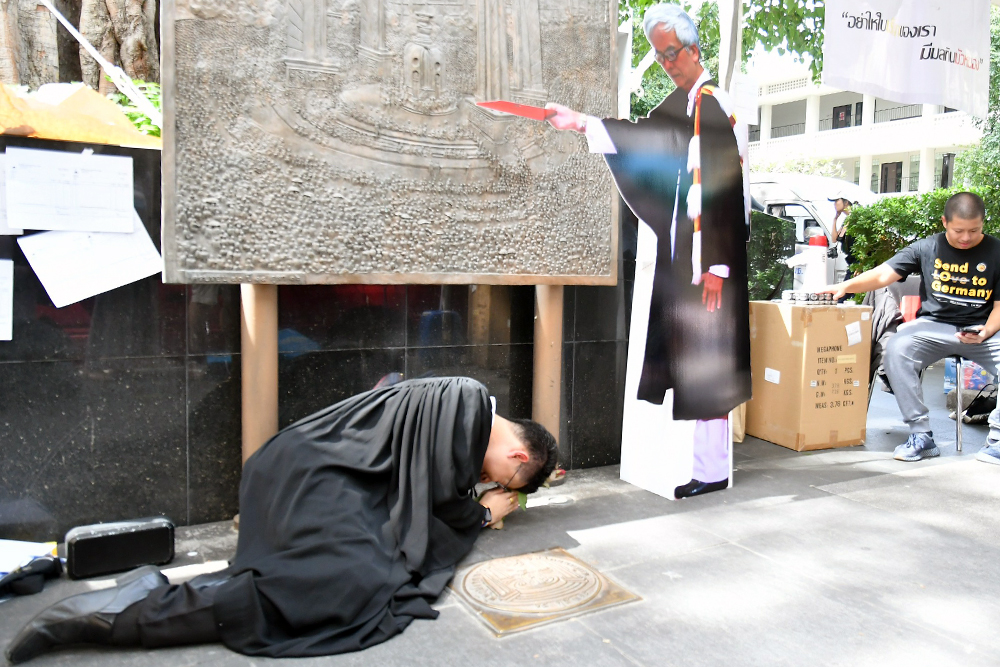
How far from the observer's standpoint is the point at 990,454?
5039 millimetres

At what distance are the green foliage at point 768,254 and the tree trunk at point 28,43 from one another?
17.6 ft

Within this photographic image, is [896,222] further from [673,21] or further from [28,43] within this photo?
[28,43]

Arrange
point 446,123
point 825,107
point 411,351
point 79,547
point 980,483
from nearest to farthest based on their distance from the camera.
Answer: point 79,547 → point 446,123 → point 411,351 → point 980,483 → point 825,107

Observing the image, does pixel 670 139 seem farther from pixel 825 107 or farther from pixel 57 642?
pixel 825 107

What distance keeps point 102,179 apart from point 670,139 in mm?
2802

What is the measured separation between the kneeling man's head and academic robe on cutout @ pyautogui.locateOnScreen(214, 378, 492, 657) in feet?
0.56

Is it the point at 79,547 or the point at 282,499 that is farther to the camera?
the point at 79,547

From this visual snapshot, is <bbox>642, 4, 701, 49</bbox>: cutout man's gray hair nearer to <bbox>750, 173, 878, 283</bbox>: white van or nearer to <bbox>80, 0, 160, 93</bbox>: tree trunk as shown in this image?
<bbox>80, 0, 160, 93</bbox>: tree trunk

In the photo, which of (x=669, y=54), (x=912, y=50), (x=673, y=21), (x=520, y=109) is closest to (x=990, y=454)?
(x=912, y=50)

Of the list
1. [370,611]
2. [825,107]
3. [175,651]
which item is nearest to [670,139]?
[370,611]

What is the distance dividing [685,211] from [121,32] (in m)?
4.52

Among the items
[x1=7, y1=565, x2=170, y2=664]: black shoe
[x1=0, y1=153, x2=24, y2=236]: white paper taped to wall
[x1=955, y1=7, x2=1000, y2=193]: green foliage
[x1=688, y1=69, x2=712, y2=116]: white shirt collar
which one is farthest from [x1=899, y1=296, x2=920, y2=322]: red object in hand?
[x1=955, y1=7, x2=1000, y2=193]: green foliage

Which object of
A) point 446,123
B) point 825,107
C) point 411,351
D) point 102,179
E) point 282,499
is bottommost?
point 282,499

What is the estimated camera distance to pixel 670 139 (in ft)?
13.7
